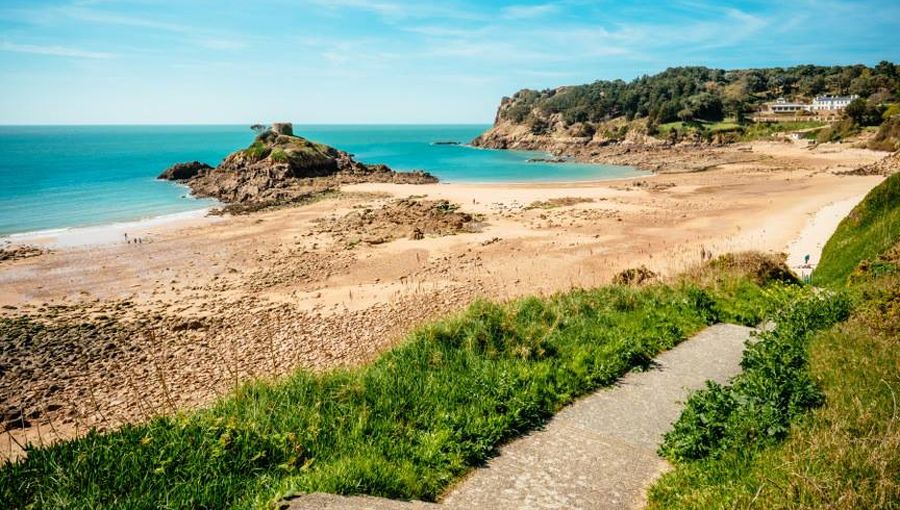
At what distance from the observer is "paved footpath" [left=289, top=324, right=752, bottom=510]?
190 inches

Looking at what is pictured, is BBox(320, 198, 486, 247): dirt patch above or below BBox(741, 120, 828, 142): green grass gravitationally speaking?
below

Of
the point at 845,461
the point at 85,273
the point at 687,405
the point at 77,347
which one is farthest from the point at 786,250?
the point at 85,273

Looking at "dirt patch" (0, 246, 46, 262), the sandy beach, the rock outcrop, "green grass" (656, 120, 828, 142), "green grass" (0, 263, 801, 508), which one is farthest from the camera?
"green grass" (656, 120, 828, 142)

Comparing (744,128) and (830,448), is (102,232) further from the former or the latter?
(744,128)

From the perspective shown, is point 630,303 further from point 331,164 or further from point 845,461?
point 331,164

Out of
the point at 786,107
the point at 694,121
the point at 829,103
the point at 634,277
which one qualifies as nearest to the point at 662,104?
the point at 694,121

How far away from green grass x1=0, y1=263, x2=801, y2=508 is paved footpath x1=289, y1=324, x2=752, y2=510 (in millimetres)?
246

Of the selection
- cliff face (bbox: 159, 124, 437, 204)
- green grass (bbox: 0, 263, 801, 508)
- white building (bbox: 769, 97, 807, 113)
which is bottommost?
green grass (bbox: 0, 263, 801, 508)

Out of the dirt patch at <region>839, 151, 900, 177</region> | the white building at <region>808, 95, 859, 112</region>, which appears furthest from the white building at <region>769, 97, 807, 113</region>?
the dirt patch at <region>839, 151, 900, 177</region>

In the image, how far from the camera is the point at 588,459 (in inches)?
219

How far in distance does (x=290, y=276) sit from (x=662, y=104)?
389 ft

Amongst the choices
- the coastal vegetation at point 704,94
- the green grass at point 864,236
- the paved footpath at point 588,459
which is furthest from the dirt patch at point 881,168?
the coastal vegetation at point 704,94

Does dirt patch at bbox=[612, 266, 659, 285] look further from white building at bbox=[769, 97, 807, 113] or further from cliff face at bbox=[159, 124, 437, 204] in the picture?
white building at bbox=[769, 97, 807, 113]

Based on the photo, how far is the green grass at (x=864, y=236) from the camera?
1164cm
